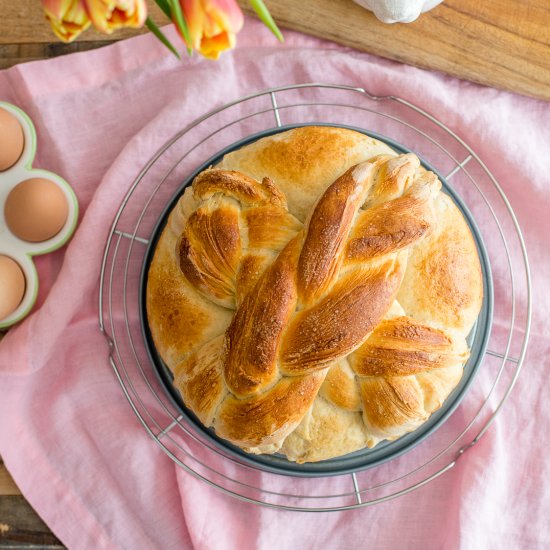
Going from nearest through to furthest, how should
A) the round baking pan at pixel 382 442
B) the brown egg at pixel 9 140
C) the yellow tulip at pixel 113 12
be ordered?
the yellow tulip at pixel 113 12 → the round baking pan at pixel 382 442 → the brown egg at pixel 9 140

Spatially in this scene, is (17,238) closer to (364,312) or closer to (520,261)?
(364,312)

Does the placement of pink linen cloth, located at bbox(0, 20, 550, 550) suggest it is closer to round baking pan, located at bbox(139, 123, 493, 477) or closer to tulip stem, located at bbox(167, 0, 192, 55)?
round baking pan, located at bbox(139, 123, 493, 477)

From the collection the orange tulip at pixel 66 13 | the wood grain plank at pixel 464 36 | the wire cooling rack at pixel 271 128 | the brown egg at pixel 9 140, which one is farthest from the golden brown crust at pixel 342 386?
the brown egg at pixel 9 140

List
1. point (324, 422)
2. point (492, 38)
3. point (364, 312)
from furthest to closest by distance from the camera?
point (492, 38)
point (324, 422)
point (364, 312)

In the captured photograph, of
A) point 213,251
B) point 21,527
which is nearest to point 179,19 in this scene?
point 213,251

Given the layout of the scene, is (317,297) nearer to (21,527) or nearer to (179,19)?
(179,19)

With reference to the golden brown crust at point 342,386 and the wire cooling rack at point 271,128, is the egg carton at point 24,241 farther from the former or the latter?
the golden brown crust at point 342,386

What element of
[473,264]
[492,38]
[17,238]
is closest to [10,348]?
[17,238]
